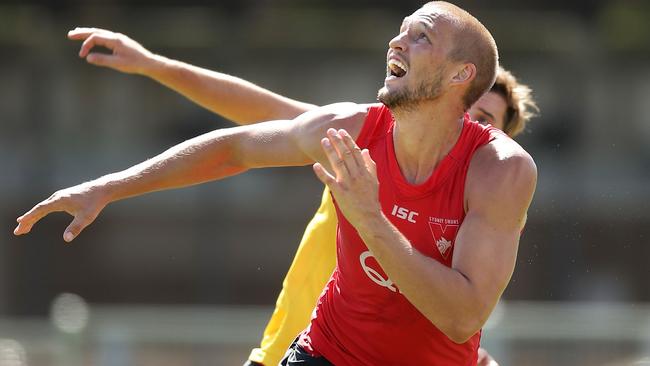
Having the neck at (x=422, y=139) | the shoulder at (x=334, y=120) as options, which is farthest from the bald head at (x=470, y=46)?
the shoulder at (x=334, y=120)

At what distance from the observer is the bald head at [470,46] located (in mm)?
3773

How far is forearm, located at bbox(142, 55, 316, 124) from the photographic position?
16.1 ft

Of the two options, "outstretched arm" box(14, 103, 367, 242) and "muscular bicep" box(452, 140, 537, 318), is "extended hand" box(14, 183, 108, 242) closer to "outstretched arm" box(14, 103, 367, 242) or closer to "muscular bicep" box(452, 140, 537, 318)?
"outstretched arm" box(14, 103, 367, 242)

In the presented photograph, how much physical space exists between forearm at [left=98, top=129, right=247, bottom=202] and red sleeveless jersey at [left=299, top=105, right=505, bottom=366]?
0.57m

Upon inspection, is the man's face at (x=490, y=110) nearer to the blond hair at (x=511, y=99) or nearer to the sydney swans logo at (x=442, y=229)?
the blond hair at (x=511, y=99)

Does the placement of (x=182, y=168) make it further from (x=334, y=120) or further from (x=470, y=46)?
(x=470, y=46)

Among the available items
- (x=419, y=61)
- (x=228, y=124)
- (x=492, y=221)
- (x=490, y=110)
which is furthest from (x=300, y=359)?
(x=228, y=124)

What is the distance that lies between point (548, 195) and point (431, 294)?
14730 mm

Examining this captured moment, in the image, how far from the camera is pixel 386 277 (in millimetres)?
3822

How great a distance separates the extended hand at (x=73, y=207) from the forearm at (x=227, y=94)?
1181 mm

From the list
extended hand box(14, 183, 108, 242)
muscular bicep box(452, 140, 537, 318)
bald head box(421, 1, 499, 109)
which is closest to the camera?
muscular bicep box(452, 140, 537, 318)

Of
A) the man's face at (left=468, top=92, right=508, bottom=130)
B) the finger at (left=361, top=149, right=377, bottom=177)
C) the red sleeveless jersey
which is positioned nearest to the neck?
the red sleeveless jersey

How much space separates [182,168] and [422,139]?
3.13 ft

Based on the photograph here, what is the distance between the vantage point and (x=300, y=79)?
20.2 m
